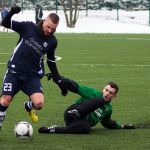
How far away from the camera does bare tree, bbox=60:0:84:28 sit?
61.5 meters

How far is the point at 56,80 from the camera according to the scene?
1163 centimetres

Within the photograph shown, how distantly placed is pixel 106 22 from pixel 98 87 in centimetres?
4556

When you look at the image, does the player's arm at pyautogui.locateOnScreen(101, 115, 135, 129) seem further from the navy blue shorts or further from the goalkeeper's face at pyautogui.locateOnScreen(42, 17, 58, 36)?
the goalkeeper's face at pyautogui.locateOnScreen(42, 17, 58, 36)

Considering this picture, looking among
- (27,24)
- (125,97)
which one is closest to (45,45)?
(27,24)

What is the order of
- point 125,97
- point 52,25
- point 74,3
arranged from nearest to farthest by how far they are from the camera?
point 52,25
point 125,97
point 74,3

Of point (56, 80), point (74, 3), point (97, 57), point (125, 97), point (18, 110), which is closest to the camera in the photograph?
point (56, 80)

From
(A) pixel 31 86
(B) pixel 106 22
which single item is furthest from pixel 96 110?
(B) pixel 106 22

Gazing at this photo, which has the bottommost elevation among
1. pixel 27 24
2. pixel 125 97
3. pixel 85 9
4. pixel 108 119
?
pixel 85 9

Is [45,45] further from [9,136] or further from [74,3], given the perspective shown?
[74,3]

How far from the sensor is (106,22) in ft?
210

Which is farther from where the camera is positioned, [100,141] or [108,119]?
[108,119]

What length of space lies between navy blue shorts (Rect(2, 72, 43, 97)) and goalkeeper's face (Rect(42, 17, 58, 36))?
75cm

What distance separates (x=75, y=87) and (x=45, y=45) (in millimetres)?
1040

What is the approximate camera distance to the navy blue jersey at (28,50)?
11.0 metres
